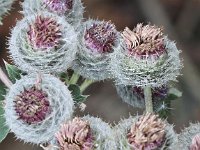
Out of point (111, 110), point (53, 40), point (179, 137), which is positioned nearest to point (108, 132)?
point (179, 137)

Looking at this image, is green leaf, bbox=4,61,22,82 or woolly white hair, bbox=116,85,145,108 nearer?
green leaf, bbox=4,61,22,82

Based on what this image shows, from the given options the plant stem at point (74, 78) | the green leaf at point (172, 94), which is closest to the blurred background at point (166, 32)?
the green leaf at point (172, 94)

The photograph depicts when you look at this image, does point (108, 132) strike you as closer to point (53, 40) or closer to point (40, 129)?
point (40, 129)

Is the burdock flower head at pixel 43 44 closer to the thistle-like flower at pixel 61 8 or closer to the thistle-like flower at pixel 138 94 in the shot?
the thistle-like flower at pixel 61 8

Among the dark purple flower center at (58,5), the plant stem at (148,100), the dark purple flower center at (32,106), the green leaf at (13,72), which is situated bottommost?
the dark purple flower center at (32,106)

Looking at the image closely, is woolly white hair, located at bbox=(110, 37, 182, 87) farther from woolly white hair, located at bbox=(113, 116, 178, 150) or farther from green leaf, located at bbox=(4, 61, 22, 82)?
green leaf, located at bbox=(4, 61, 22, 82)

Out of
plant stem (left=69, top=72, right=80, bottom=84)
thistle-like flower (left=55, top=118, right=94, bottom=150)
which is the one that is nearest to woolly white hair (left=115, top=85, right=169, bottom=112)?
plant stem (left=69, top=72, right=80, bottom=84)
